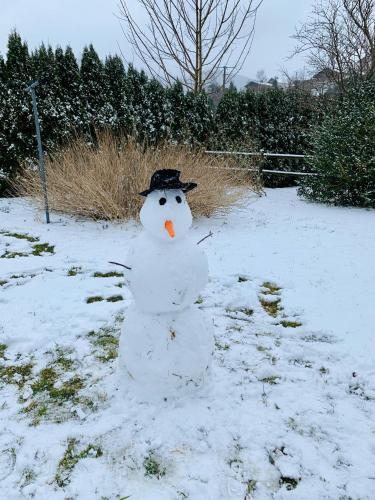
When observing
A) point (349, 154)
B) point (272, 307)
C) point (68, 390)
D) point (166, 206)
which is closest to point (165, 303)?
point (166, 206)

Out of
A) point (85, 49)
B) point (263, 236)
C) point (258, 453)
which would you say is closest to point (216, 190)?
point (263, 236)

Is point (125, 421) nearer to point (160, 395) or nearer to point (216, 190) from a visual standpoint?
point (160, 395)

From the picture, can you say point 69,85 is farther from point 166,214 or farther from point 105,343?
point 166,214

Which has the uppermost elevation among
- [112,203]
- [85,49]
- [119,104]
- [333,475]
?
[85,49]

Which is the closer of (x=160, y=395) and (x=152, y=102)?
(x=160, y=395)

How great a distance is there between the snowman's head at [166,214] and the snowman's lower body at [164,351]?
461 mm

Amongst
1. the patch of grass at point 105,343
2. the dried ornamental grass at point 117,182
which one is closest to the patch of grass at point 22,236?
the dried ornamental grass at point 117,182

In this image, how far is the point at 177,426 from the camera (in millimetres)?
1946

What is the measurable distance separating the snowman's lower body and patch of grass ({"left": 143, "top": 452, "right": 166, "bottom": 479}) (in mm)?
363

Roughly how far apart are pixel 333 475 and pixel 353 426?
0.34m

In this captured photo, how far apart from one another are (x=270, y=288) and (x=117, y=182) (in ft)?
9.09

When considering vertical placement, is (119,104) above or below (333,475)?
above

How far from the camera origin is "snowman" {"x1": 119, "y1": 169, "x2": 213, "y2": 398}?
191 centimetres

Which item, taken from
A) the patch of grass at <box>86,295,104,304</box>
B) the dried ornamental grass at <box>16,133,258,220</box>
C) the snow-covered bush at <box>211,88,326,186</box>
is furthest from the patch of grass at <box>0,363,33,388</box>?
the snow-covered bush at <box>211,88,326,186</box>
